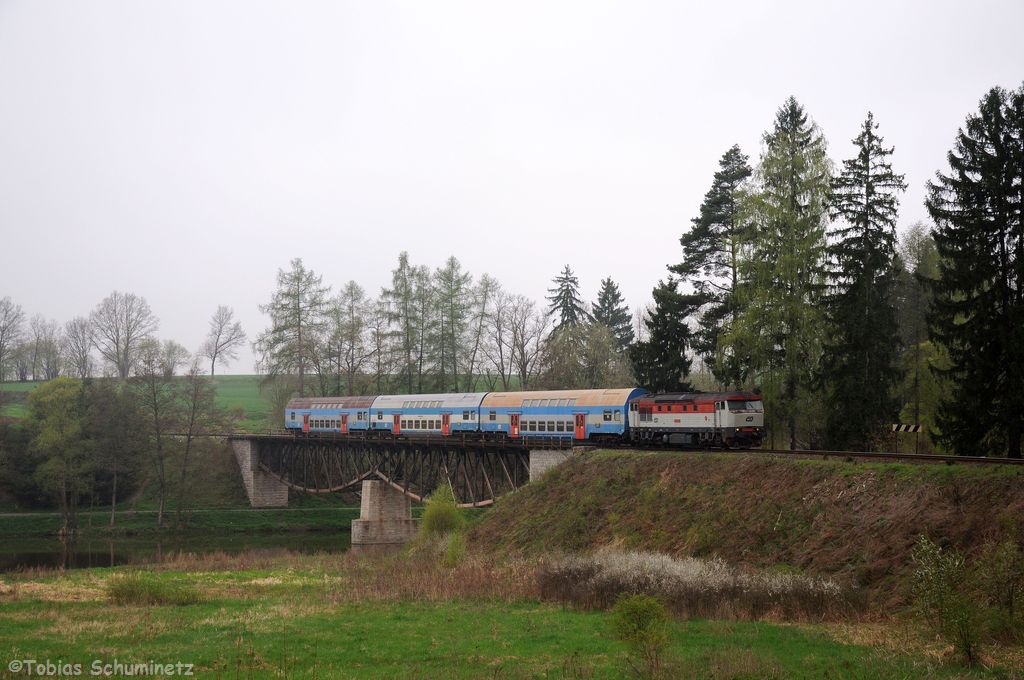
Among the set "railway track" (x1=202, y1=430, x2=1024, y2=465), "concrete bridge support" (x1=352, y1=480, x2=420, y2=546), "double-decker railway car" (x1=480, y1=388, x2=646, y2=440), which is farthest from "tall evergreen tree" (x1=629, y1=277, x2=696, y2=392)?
"concrete bridge support" (x1=352, y1=480, x2=420, y2=546)

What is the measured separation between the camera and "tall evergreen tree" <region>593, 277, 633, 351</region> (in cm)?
11394

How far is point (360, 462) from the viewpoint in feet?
223

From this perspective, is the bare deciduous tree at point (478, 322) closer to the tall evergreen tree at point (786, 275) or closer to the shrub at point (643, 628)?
Result: the tall evergreen tree at point (786, 275)

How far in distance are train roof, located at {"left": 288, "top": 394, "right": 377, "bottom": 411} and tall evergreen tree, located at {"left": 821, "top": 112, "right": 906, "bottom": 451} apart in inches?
1405

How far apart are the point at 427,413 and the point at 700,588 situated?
37643mm

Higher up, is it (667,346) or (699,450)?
(667,346)

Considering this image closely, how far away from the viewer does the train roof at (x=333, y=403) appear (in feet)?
220

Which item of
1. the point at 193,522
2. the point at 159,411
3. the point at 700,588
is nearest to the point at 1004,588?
the point at 700,588

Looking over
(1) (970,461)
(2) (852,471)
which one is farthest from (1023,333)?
(2) (852,471)

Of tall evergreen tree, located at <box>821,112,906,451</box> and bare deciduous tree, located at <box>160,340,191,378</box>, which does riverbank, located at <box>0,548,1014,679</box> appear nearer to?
tall evergreen tree, located at <box>821,112,906,451</box>

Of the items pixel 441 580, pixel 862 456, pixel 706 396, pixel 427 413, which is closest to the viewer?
pixel 441 580

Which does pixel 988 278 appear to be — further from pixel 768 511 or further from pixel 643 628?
pixel 643 628

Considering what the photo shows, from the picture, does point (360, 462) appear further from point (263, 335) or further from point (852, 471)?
point (852, 471)

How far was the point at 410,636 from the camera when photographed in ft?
67.2
